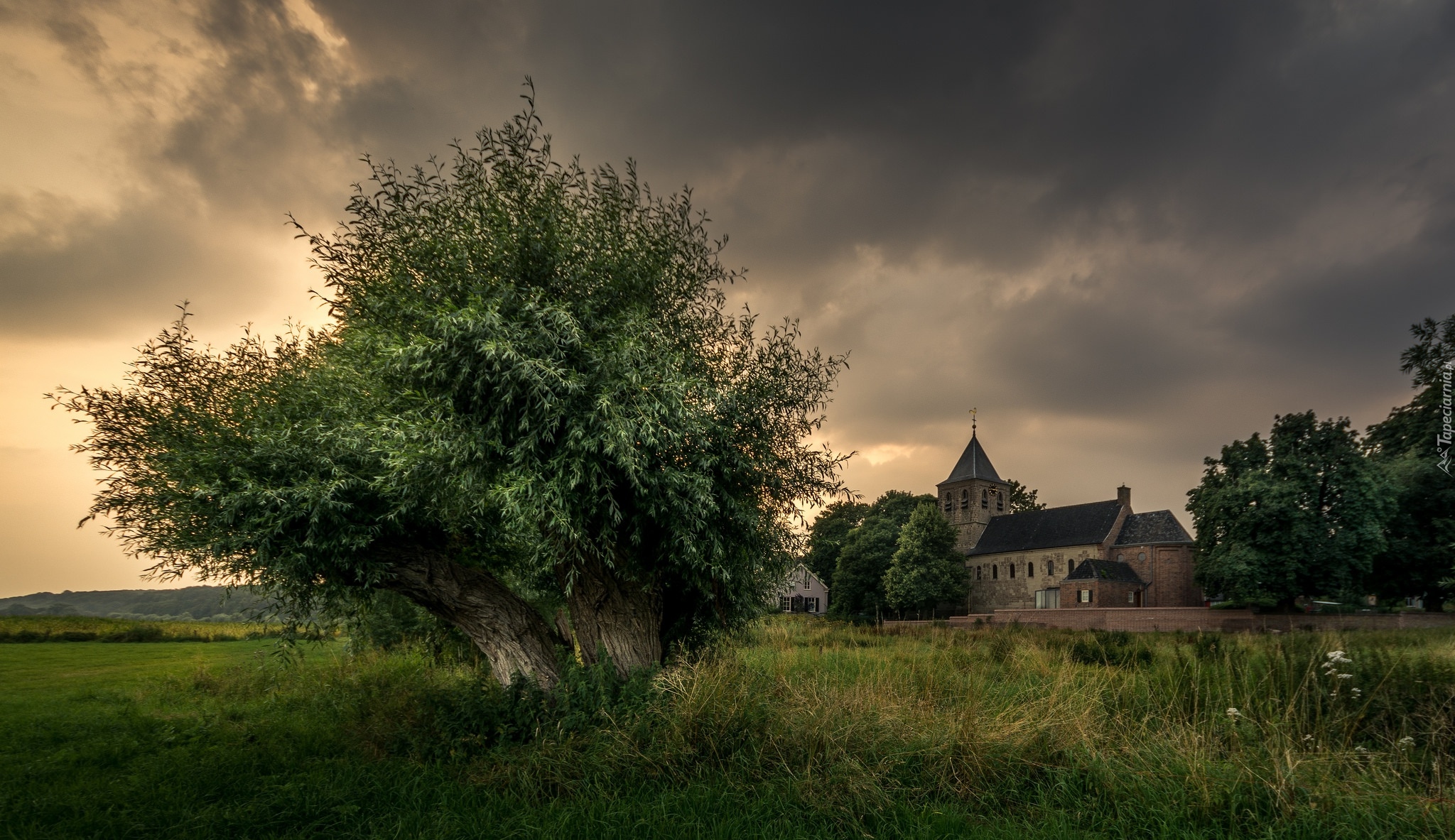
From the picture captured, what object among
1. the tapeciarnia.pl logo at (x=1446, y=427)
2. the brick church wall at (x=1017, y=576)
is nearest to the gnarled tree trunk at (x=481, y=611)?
the tapeciarnia.pl logo at (x=1446, y=427)

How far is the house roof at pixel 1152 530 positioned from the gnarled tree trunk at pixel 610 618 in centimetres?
5543

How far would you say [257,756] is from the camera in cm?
842

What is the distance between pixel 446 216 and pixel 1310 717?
1306 cm

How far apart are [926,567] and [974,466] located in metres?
22.4

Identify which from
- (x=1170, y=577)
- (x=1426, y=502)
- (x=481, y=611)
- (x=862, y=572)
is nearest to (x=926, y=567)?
(x=862, y=572)

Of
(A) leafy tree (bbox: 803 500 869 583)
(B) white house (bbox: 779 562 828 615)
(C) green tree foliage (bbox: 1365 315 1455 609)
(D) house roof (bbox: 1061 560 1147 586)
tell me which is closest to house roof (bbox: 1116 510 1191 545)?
(D) house roof (bbox: 1061 560 1147 586)

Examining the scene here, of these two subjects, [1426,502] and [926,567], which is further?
[926,567]

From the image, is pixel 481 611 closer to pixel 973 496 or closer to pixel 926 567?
pixel 926 567

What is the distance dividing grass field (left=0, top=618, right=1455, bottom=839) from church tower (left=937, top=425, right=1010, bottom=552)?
195 ft

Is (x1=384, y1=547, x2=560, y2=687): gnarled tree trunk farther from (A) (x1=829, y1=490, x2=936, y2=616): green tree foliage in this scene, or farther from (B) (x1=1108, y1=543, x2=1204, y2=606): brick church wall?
(B) (x1=1108, y1=543, x2=1204, y2=606): brick church wall

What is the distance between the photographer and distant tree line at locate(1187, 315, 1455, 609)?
30.7 meters

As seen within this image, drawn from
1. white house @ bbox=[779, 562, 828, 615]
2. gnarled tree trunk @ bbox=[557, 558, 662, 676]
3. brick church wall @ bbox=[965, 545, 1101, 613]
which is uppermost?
gnarled tree trunk @ bbox=[557, 558, 662, 676]

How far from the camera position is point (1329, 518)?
3138 centimetres

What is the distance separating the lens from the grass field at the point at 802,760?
549 cm
